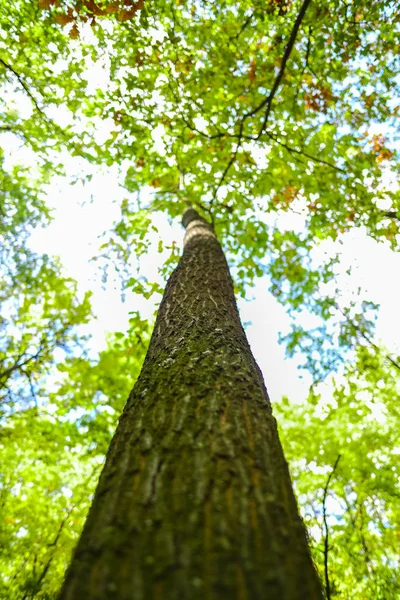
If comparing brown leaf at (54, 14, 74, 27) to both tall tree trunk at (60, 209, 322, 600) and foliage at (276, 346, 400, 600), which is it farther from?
foliage at (276, 346, 400, 600)

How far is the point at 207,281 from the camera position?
126 inches

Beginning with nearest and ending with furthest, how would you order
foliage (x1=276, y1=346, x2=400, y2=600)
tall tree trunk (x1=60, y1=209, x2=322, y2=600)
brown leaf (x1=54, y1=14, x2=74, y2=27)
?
tall tree trunk (x1=60, y1=209, x2=322, y2=600)
brown leaf (x1=54, y1=14, x2=74, y2=27)
foliage (x1=276, y1=346, x2=400, y2=600)

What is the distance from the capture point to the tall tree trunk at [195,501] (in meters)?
0.82

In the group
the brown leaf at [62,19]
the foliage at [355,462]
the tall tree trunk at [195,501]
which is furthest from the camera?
the foliage at [355,462]

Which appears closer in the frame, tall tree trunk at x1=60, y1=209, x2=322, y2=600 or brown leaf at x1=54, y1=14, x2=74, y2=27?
tall tree trunk at x1=60, y1=209, x2=322, y2=600

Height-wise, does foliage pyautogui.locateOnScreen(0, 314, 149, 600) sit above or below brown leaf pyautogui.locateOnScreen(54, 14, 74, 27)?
below

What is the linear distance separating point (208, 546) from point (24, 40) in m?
6.64

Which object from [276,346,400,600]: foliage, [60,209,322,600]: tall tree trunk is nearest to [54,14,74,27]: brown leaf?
[60,209,322,600]: tall tree trunk

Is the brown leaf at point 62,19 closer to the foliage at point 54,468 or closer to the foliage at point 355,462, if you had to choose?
the foliage at point 54,468

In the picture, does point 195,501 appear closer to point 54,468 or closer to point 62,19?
point 62,19

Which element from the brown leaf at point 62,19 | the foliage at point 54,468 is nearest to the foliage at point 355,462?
the foliage at point 54,468

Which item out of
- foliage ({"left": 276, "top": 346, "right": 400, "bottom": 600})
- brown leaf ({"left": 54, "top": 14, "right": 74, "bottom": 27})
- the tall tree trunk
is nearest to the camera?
the tall tree trunk

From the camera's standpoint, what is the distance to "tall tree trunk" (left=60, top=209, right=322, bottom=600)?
818 mm

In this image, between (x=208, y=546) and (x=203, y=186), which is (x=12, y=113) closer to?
(x=203, y=186)
